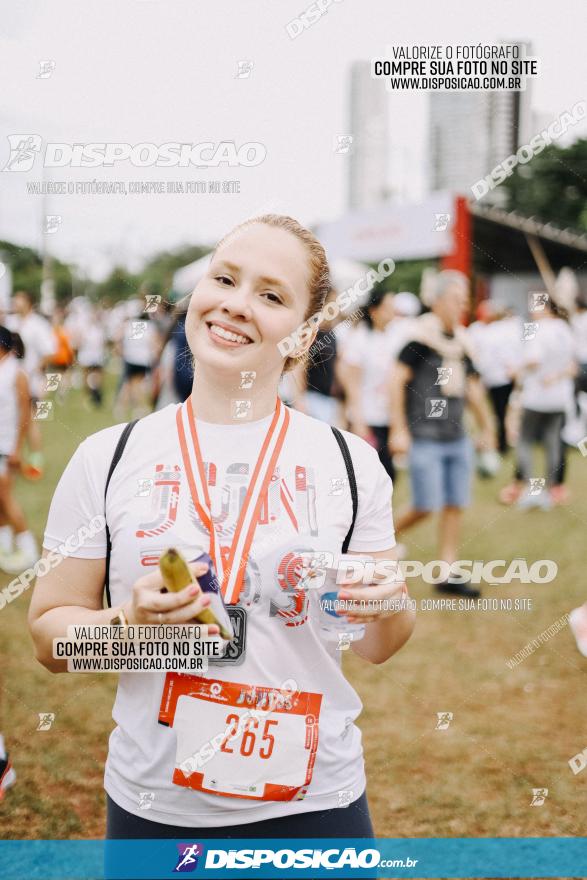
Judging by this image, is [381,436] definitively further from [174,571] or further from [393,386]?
[174,571]

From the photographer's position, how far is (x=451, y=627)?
3926mm

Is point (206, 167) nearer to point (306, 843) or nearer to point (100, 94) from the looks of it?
point (100, 94)

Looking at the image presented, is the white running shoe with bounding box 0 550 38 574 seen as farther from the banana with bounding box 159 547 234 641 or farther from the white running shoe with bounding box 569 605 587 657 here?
the banana with bounding box 159 547 234 641

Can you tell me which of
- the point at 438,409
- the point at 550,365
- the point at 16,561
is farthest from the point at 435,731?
the point at 550,365

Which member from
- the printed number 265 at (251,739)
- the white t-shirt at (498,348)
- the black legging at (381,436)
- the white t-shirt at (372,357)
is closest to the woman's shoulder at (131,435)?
the printed number 265 at (251,739)

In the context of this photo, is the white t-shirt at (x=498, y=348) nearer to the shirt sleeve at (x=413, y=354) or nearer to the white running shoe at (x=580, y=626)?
the shirt sleeve at (x=413, y=354)

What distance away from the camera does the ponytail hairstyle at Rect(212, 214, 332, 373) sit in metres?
1.59

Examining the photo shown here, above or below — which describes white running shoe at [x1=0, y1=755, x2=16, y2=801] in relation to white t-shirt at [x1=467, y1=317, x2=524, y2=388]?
above

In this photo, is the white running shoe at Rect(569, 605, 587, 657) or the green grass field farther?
the white running shoe at Rect(569, 605, 587, 657)

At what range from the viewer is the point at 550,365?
6004mm

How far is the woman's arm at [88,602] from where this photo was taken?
134 centimetres

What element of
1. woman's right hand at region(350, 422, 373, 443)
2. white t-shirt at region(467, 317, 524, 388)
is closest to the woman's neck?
woman's right hand at region(350, 422, 373, 443)

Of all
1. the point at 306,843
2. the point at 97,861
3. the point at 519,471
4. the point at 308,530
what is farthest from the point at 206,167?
the point at 519,471

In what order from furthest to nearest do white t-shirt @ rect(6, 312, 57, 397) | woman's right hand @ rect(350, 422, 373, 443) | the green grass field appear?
woman's right hand @ rect(350, 422, 373, 443) < white t-shirt @ rect(6, 312, 57, 397) < the green grass field
